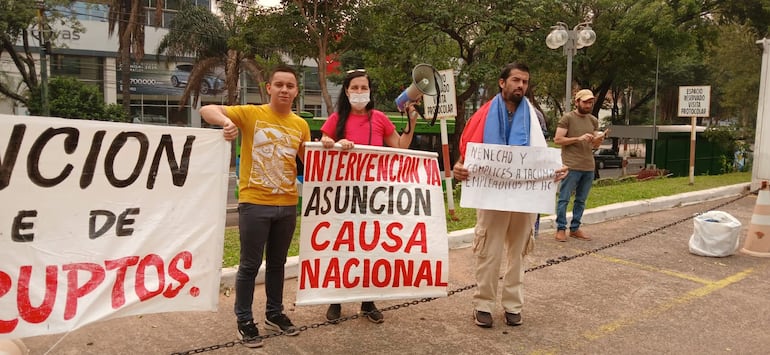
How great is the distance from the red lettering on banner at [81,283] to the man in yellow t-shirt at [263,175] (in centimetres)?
47

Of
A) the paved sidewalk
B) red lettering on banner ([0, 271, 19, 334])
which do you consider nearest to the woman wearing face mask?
the paved sidewalk

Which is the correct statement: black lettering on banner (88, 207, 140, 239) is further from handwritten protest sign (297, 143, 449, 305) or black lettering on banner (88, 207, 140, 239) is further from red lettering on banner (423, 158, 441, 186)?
red lettering on banner (423, 158, 441, 186)

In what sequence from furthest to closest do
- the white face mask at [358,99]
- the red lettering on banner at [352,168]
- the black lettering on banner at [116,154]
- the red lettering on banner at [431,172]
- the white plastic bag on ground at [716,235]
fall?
the white plastic bag on ground at [716,235] → the red lettering on banner at [431,172] → the white face mask at [358,99] → the red lettering on banner at [352,168] → the black lettering on banner at [116,154]

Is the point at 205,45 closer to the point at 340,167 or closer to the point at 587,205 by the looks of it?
the point at 587,205

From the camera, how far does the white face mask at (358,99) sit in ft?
13.2

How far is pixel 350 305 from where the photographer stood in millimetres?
4535

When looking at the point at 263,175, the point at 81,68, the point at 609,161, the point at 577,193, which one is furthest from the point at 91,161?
→ the point at 81,68

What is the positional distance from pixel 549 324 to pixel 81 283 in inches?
120

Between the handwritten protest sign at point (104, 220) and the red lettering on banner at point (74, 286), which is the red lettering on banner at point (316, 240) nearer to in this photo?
the handwritten protest sign at point (104, 220)

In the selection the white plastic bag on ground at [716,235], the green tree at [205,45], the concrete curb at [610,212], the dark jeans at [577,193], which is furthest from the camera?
the green tree at [205,45]

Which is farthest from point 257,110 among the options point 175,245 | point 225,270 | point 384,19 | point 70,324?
point 384,19

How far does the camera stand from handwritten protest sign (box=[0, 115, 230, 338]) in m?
2.78

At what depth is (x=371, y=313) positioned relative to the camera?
4.16m

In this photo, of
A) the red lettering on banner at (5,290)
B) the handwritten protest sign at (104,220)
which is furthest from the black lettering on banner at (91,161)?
the red lettering on banner at (5,290)
